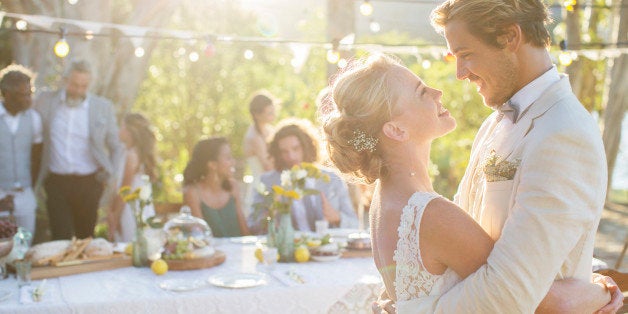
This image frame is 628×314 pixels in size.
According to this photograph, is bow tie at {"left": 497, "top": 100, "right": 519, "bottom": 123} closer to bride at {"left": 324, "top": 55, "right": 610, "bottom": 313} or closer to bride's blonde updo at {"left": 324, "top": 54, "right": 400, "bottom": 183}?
bride at {"left": 324, "top": 55, "right": 610, "bottom": 313}

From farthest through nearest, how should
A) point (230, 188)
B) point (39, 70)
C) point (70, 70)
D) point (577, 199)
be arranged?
point (39, 70)
point (70, 70)
point (230, 188)
point (577, 199)

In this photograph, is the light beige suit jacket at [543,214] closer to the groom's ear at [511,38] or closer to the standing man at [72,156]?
the groom's ear at [511,38]

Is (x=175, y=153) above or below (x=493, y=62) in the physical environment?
below

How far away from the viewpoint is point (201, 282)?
296 centimetres

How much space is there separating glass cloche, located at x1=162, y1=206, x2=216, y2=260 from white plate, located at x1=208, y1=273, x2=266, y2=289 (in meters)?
0.31

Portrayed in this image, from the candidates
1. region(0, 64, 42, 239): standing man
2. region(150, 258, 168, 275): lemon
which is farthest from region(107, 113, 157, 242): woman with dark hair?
region(150, 258, 168, 275): lemon

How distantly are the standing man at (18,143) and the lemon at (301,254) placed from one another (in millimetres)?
2664

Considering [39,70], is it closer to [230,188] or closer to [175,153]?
[230,188]

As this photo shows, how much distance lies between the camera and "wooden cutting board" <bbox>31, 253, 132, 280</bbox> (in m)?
3.06

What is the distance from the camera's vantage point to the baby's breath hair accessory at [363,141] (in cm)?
188

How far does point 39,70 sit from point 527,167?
689 cm

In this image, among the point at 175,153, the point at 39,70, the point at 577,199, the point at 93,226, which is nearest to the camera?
the point at 577,199

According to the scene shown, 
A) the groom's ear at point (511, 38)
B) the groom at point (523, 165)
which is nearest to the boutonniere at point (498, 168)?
the groom at point (523, 165)

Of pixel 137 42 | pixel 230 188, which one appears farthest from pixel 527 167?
pixel 137 42
